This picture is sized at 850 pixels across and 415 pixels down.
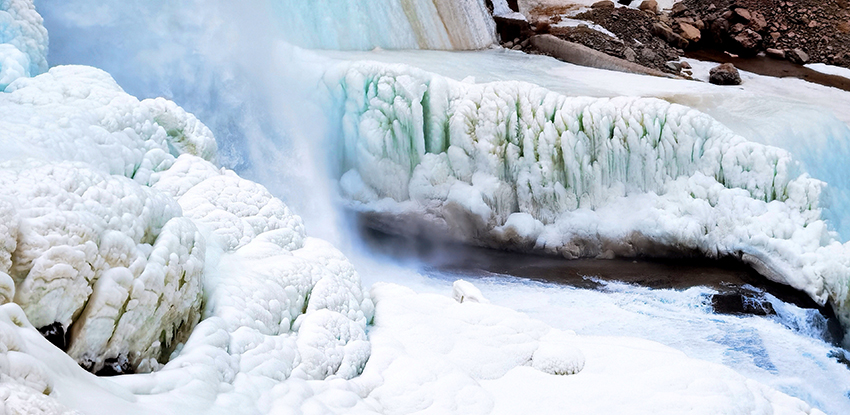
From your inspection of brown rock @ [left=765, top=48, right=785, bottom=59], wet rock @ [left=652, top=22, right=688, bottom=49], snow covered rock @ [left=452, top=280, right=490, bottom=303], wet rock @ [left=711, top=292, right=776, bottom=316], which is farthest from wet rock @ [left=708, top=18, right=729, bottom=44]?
snow covered rock @ [left=452, top=280, right=490, bottom=303]

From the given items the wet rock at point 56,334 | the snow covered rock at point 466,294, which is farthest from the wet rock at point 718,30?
the wet rock at point 56,334

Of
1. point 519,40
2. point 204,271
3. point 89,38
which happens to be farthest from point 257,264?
point 519,40

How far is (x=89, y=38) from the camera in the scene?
630 cm

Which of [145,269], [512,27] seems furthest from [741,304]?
[512,27]

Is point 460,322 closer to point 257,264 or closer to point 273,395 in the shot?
point 257,264

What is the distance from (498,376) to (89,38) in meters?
5.21

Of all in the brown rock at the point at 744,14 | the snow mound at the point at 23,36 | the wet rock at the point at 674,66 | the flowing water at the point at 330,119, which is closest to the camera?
the snow mound at the point at 23,36

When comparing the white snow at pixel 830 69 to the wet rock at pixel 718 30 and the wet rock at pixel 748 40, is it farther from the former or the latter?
the wet rock at pixel 718 30

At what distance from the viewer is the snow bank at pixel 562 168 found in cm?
646

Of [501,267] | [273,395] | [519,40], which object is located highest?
[273,395]

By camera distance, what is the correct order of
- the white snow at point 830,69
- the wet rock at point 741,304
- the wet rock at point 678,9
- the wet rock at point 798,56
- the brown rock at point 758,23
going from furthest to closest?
the wet rock at point 678,9, the brown rock at point 758,23, the wet rock at point 798,56, the white snow at point 830,69, the wet rock at point 741,304

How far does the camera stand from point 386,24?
28.6 feet

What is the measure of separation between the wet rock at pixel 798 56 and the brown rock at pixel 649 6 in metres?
2.46

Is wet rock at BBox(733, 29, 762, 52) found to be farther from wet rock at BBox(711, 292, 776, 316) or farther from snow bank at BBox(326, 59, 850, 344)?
wet rock at BBox(711, 292, 776, 316)
